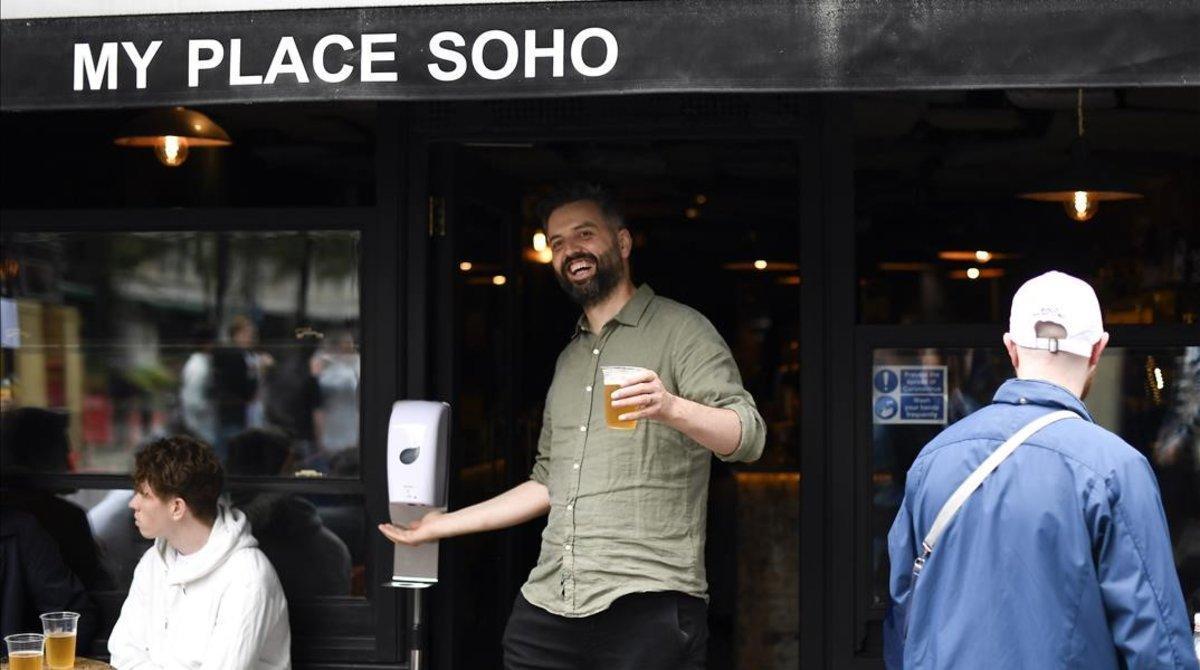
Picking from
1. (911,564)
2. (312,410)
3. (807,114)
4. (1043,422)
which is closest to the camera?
(1043,422)

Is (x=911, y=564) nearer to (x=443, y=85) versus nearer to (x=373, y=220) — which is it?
(x=443, y=85)

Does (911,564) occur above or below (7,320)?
below

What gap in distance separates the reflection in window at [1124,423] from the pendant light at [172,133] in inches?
90.2

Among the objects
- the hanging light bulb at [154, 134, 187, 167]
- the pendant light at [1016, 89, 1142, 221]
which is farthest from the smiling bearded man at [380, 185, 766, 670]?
the hanging light bulb at [154, 134, 187, 167]

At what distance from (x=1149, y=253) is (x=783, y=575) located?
7.42 ft

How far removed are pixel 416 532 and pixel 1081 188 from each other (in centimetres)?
226

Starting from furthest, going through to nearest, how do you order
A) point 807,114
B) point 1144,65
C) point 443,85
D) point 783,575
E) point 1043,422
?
point 783,575, point 807,114, point 443,85, point 1144,65, point 1043,422

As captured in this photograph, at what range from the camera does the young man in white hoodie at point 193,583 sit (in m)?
4.03

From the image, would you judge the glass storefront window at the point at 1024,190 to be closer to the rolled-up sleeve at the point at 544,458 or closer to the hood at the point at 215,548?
the rolled-up sleeve at the point at 544,458

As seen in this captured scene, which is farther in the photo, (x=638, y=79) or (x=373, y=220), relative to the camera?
(x=373, y=220)

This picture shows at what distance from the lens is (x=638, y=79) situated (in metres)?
3.57

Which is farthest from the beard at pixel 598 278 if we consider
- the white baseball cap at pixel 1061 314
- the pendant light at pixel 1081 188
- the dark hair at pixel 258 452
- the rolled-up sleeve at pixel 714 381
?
the pendant light at pixel 1081 188

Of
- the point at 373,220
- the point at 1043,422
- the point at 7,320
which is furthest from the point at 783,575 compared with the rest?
the point at 1043,422

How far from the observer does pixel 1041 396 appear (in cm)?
288
